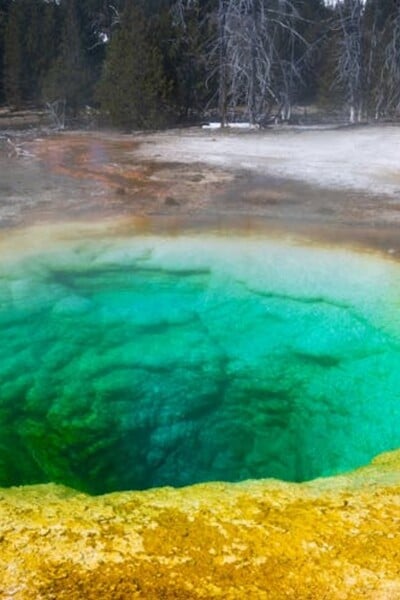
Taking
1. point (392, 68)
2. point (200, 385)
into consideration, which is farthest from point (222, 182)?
point (392, 68)

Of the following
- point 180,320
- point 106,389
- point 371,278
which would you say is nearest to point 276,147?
point 371,278

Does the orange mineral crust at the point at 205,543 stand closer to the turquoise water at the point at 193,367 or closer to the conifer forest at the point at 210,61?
the turquoise water at the point at 193,367

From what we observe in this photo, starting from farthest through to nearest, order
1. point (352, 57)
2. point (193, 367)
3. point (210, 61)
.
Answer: point (210, 61) < point (352, 57) < point (193, 367)

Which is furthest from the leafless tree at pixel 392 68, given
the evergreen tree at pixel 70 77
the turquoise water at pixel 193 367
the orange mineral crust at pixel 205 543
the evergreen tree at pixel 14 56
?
the orange mineral crust at pixel 205 543

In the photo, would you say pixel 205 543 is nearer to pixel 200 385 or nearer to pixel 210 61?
pixel 200 385

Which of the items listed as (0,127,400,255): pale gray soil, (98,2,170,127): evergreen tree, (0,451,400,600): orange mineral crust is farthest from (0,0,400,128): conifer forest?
(0,451,400,600): orange mineral crust
